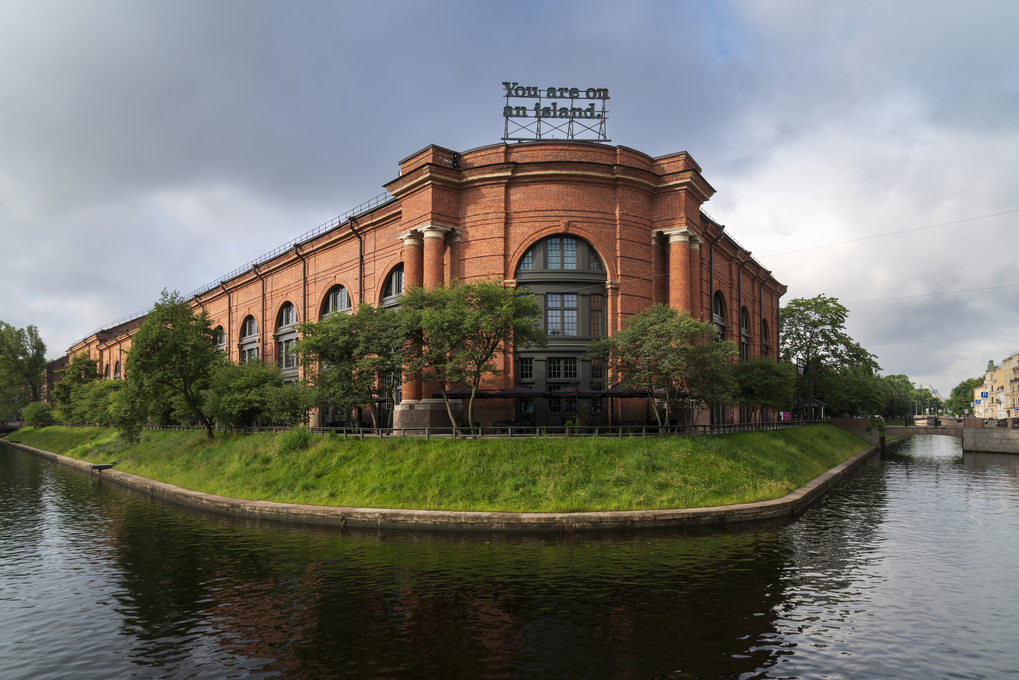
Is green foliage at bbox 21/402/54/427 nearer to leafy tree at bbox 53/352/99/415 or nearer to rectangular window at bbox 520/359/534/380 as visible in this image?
leafy tree at bbox 53/352/99/415

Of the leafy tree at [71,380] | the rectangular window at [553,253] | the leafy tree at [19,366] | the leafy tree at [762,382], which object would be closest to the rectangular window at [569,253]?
the rectangular window at [553,253]

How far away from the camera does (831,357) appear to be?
61.7 meters

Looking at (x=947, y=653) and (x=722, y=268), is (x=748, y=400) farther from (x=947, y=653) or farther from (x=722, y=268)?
(x=947, y=653)

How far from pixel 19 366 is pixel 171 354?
7459 centimetres

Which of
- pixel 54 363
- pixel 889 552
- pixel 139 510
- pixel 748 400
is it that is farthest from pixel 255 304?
pixel 54 363

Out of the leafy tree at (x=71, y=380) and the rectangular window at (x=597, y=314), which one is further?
the leafy tree at (x=71, y=380)

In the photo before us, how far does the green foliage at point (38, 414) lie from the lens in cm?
8150

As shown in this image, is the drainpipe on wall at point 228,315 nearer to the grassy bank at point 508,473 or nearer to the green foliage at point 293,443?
the grassy bank at point 508,473

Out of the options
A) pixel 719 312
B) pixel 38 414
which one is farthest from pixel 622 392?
pixel 38 414

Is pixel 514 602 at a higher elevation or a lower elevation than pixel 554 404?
lower

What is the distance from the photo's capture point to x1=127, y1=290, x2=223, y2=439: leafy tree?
36.9m

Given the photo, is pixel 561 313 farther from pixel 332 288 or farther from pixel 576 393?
pixel 332 288

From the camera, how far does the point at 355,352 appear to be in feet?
94.5

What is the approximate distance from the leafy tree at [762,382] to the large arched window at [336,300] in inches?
1144
